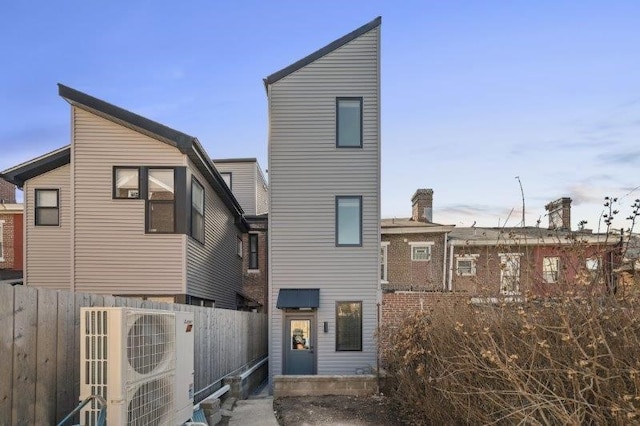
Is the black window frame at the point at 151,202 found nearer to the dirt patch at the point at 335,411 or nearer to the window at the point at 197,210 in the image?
the window at the point at 197,210

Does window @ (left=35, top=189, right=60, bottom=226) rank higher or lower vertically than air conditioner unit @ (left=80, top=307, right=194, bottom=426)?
higher

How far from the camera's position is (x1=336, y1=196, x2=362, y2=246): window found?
15.1 m

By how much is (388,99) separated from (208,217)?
6.82 meters

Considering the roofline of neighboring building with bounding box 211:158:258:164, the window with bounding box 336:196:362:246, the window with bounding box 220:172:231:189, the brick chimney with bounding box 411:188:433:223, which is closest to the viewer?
the window with bounding box 336:196:362:246

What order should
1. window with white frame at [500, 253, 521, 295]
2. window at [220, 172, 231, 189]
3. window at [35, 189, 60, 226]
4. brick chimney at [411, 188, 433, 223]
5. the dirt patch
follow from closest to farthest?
window with white frame at [500, 253, 521, 295] < the dirt patch < window at [35, 189, 60, 226] < window at [220, 172, 231, 189] < brick chimney at [411, 188, 433, 223]

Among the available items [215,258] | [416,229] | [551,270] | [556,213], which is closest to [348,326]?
[215,258]

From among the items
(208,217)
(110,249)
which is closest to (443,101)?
(208,217)

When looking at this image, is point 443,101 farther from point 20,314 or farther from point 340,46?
point 20,314

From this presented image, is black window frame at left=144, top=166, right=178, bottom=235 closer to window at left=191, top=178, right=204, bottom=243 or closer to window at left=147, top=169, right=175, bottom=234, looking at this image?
window at left=147, top=169, right=175, bottom=234

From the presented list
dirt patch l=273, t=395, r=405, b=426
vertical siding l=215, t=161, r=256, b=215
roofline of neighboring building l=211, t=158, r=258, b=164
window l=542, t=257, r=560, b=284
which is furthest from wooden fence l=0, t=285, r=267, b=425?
roofline of neighboring building l=211, t=158, r=258, b=164

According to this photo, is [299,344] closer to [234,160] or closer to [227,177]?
[227,177]

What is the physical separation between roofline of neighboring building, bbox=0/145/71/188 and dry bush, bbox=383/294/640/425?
10597mm

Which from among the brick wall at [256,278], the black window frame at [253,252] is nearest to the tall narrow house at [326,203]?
the brick wall at [256,278]

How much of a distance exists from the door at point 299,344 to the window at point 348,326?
758 mm
